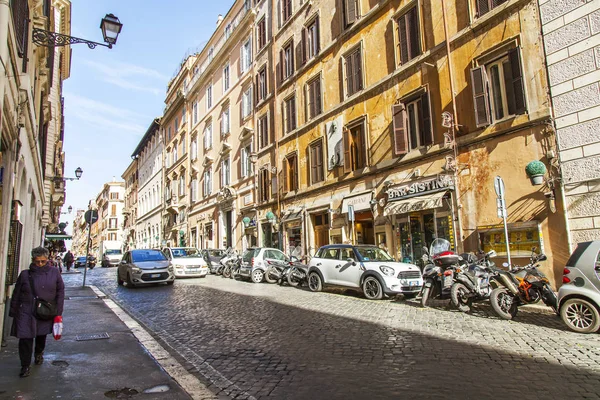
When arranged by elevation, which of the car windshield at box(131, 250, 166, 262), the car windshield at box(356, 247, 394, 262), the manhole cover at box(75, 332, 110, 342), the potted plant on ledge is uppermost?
the potted plant on ledge

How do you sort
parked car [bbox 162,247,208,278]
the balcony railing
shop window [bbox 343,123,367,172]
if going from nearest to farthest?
shop window [bbox 343,123,367,172]
parked car [bbox 162,247,208,278]
the balcony railing

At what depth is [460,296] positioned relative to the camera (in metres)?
9.24

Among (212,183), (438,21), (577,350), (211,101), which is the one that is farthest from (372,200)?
(211,101)

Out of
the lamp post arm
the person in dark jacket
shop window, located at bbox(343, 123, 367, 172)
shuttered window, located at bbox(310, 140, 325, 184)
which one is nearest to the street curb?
the person in dark jacket

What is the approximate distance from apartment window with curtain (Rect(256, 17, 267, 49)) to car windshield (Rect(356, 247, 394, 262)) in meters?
19.0

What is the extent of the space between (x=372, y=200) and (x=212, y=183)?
20338 millimetres

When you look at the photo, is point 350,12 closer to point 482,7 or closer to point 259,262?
point 482,7

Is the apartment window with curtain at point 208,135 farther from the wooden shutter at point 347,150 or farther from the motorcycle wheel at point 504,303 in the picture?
the motorcycle wheel at point 504,303

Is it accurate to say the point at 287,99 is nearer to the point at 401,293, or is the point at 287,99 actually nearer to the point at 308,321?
the point at 401,293

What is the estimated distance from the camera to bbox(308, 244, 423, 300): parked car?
440 inches

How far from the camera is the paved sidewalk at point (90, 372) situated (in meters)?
4.39

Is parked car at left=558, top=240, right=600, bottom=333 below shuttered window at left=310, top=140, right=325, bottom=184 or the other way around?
below

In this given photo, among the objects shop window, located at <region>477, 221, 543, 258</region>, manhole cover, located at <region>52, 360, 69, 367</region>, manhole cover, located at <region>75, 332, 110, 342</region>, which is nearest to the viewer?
manhole cover, located at <region>52, 360, 69, 367</region>

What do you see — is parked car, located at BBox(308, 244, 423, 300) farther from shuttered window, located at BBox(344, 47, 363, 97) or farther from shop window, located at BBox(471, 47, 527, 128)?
shuttered window, located at BBox(344, 47, 363, 97)
